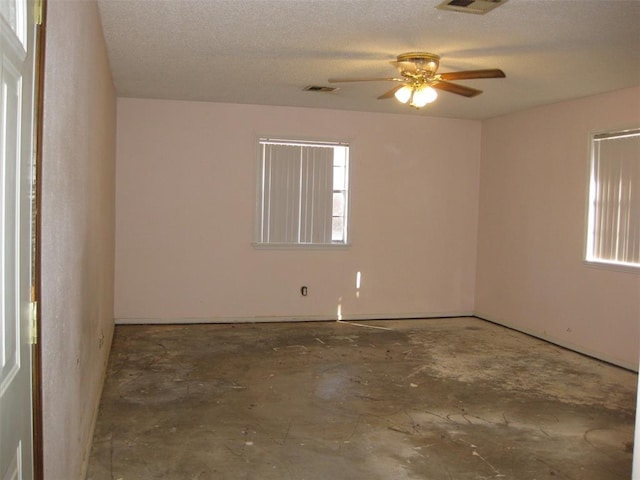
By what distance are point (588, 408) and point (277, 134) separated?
4354 millimetres

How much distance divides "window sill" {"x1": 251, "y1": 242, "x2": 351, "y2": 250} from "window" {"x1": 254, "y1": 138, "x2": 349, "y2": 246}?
0.04 ft

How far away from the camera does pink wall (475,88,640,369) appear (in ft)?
18.4

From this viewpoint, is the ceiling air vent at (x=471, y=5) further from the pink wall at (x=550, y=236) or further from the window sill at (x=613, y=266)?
the window sill at (x=613, y=266)

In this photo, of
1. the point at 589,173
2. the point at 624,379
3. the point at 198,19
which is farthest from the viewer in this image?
the point at 589,173

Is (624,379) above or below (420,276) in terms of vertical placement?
below

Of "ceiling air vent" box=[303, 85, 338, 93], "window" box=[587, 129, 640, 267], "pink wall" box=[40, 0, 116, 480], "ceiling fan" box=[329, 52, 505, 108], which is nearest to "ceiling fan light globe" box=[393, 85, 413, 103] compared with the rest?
"ceiling fan" box=[329, 52, 505, 108]

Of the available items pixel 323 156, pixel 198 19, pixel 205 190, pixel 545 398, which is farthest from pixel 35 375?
pixel 323 156

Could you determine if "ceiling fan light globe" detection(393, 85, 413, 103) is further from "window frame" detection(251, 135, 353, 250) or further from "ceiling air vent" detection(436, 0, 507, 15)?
"window frame" detection(251, 135, 353, 250)

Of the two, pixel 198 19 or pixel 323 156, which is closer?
pixel 198 19

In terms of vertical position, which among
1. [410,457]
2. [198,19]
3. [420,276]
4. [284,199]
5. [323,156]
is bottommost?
[410,457]

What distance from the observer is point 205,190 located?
6871mm

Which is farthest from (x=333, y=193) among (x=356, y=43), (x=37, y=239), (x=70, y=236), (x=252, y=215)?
(x=37, y=239)

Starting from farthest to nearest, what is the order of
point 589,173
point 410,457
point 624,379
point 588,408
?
1. point 589,173
2. point 624,379
3. point 588,408
4. point 410,457

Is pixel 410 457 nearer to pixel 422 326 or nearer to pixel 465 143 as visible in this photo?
pixel 422 326
